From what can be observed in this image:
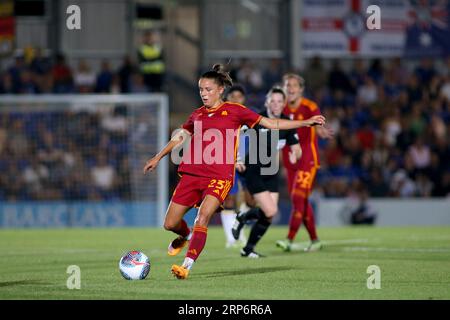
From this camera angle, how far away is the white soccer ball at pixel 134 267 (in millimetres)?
10117

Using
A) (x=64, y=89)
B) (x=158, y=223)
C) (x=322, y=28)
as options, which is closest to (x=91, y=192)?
(x=158, y=223)

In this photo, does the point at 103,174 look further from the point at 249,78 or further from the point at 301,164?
the point at 301,164

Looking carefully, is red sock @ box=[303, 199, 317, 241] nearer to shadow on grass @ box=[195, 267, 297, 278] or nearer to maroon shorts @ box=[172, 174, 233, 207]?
shadow on grass @ box=[195, 267, 297, 278]

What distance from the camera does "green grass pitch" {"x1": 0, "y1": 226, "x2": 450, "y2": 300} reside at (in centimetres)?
898

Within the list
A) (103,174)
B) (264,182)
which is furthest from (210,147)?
(103,174)

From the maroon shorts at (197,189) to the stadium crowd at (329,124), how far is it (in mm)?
12768

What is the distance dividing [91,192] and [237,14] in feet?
24.6

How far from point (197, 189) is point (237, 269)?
135 cm

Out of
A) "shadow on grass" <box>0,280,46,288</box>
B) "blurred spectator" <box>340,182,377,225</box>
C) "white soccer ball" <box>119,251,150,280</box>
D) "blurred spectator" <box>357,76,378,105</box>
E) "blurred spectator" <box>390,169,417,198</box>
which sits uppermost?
"blurred spectator" <box>357,76,378,105</box>

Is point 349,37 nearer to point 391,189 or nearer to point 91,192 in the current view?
point 391,189

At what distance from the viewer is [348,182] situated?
79.6 ft

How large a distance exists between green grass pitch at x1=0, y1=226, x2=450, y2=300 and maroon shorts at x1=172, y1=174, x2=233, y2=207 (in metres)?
0.80

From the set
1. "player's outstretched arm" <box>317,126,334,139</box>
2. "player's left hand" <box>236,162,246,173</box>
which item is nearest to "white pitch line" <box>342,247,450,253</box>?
"player's outstretched arm" <box>317,126,334,139</box>

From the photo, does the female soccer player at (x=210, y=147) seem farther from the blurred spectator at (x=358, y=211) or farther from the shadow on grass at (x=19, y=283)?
the blurred spectator at (x=358, y=211)
